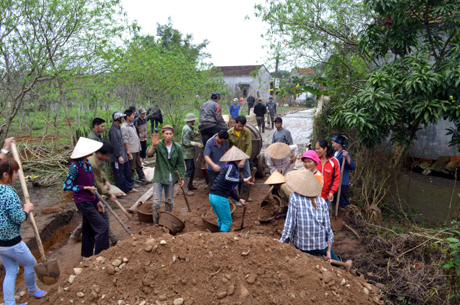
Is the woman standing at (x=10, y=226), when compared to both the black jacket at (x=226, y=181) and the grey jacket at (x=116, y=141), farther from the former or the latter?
the grey jacket at (x=116, y=141)

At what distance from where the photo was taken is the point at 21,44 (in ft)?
22.2

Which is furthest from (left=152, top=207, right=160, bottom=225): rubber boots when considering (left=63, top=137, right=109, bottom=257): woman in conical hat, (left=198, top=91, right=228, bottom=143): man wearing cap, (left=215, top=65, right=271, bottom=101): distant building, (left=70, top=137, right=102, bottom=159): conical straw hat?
(left=215, top=65, right=271, bottom=101): distant building

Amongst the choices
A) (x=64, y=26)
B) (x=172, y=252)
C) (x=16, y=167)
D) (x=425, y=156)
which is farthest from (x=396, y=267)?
(x=64, y=26)

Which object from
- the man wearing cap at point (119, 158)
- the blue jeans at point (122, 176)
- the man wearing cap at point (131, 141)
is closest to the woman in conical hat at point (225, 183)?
the man wearing cap at point (119, 158)

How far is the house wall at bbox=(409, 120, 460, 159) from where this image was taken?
8.34m

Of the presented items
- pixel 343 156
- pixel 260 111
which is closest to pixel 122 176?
pixel 343 156

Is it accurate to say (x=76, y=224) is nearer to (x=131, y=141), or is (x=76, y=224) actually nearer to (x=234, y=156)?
(x=131, y=141)

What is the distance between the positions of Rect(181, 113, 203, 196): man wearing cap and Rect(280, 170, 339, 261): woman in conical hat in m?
4.21

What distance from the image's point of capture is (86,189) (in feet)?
13.2

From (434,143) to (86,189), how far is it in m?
8.95

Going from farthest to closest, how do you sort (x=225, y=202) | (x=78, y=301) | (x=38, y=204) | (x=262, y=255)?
1. (x=38, y=204)
2. (x=225, y=202)
3. (x=262, y=255)
4. (x=78, y=301)

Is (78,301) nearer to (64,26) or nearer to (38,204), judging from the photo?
(38,204)

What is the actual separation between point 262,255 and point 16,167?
2.82 metres

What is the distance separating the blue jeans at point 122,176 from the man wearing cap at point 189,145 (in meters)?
1.41
